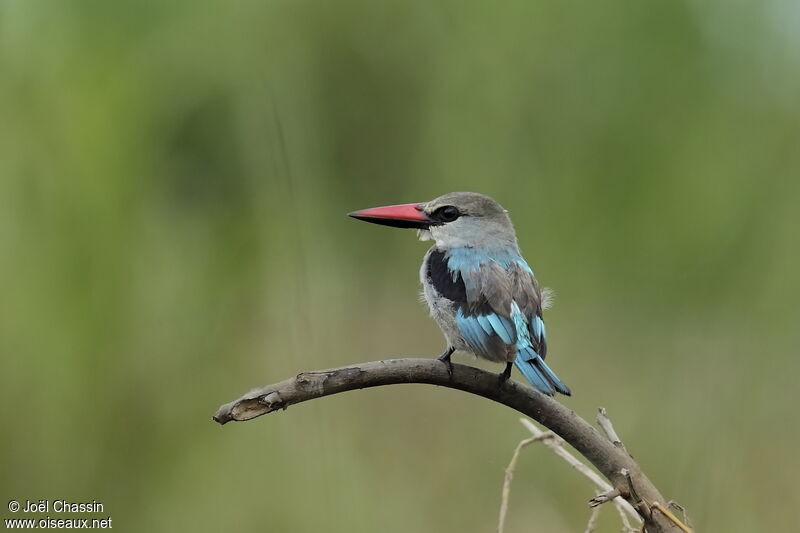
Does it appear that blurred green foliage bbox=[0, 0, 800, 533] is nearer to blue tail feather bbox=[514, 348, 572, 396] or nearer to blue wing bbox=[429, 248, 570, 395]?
blue wing bbox=[429, 248, 570, 395]

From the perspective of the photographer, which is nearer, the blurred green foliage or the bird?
the bird

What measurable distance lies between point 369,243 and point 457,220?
2.60 feet

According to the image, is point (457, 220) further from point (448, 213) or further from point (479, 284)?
point (479, 284)

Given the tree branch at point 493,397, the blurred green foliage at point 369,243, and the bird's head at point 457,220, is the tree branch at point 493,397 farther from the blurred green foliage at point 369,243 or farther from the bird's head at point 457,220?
the blurred green foliage at point 369,243

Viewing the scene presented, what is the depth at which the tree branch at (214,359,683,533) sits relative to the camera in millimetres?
894

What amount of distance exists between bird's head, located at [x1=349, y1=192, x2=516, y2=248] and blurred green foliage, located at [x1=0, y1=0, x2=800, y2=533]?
351 millimetres

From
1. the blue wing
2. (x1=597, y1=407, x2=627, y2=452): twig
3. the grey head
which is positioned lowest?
(x1=597, y1=407, x2=627, y2=452): twig

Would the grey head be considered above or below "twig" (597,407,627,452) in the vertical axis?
above

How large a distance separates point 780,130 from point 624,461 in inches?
72.4

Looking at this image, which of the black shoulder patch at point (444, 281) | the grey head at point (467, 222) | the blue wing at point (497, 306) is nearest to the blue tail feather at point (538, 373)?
the blue wing at point (497, 306)

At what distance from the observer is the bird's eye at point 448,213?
1.80 meters

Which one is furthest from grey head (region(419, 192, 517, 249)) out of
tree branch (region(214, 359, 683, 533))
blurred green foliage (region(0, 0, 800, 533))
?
tree branch (region(214, 359, 683, 533))

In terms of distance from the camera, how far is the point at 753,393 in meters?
2.08

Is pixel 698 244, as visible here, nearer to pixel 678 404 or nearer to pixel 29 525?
pixel 678 404
